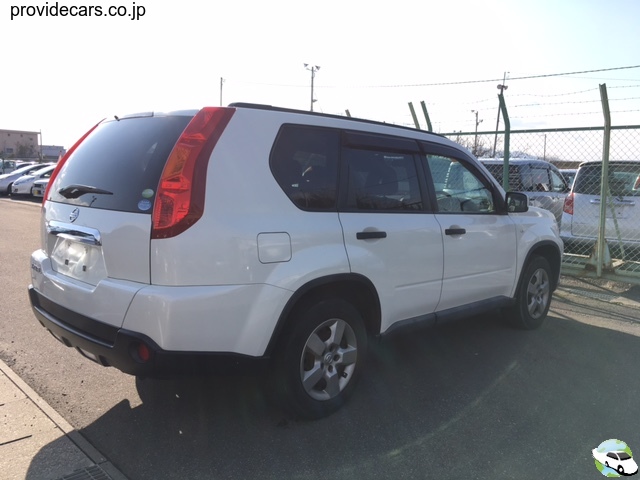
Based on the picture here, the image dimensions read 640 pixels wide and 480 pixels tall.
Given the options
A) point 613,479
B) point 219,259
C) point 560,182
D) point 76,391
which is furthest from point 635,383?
point 560,182

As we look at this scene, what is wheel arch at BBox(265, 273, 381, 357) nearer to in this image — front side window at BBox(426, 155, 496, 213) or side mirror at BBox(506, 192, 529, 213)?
front side window at BBox(426, 155, 496, 213)

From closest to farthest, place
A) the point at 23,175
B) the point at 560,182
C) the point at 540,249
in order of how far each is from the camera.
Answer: the point at 540,249, the point at 560,182, the point at 23,175

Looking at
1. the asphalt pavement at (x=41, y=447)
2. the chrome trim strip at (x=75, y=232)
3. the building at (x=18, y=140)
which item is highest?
the building at (x=18, y=140)

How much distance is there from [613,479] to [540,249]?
9.19 feet

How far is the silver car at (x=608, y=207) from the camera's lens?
24.6ft

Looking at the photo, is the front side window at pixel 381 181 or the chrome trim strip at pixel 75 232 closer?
the chrome trim strip at pixel 75 232

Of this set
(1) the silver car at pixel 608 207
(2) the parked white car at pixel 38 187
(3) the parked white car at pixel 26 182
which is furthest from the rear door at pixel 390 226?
(3) the parked white car at pixel 26 182

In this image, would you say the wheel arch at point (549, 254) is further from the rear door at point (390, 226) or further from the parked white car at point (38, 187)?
the parked white car at point (38, 187)

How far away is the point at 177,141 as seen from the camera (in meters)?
2.70

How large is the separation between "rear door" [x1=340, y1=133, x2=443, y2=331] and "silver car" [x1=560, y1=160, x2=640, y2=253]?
16.2 ft

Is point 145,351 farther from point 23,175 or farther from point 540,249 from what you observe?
point 23,175

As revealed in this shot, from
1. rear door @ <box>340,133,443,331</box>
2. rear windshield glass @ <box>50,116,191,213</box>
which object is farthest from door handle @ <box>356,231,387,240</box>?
rear windshield glass @ <box>50,116,191,213</box>

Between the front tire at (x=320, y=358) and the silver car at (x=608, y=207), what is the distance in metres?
5.79

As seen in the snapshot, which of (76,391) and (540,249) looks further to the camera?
(540,249)
